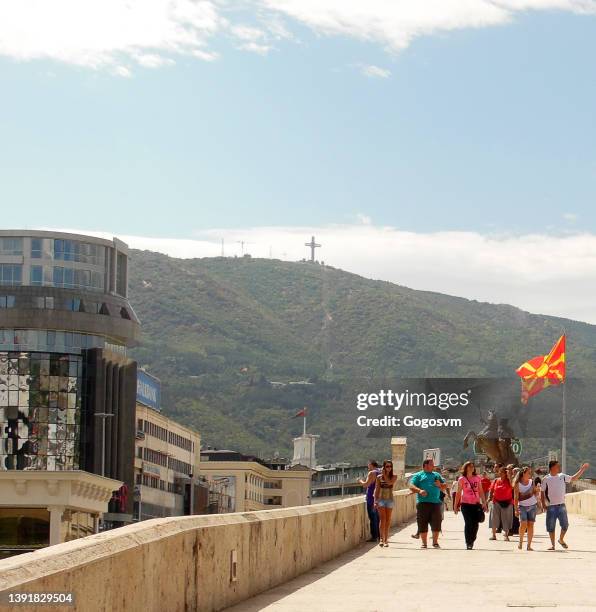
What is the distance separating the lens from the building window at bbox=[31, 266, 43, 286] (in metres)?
119

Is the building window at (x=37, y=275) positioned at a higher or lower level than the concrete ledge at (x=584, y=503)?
higher

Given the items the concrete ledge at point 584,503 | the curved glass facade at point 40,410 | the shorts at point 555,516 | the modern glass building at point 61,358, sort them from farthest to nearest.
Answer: the modern glass building at point 61,358 → the curved glass facade at point 40,410 → the concrete ledge at point 584,503 → the shorts at point 555,516

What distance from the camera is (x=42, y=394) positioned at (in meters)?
116

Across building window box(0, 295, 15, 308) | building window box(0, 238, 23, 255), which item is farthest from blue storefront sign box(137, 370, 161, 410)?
building window box(0, 238, 23, 255)

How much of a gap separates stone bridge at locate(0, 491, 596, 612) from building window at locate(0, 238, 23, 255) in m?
97.5

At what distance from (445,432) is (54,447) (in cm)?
3216

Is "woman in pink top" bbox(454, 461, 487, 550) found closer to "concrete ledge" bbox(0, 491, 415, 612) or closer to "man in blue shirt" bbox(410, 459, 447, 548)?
"man in blue shirt" bbox(410, 459, 447, 548)

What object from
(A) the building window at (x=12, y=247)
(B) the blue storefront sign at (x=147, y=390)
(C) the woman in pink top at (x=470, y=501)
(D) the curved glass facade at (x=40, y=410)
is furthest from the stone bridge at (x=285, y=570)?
(B) the blue storefront sign at (x=147, y=390)

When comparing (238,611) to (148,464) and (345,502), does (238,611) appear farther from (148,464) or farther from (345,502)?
(148,464)

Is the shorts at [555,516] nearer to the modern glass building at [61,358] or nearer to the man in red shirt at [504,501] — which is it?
the man in red shirt at [504,501]

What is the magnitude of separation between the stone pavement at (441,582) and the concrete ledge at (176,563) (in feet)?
0.97

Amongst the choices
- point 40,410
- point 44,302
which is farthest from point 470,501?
point 44,302

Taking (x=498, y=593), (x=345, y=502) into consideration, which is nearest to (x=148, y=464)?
(x=345, y=502)

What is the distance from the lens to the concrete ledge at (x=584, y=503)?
1759 inches
